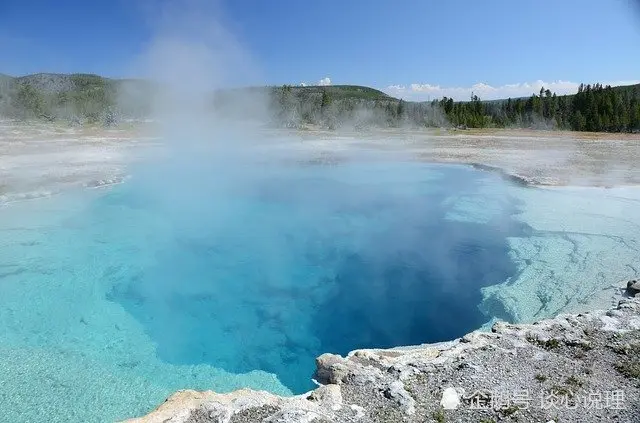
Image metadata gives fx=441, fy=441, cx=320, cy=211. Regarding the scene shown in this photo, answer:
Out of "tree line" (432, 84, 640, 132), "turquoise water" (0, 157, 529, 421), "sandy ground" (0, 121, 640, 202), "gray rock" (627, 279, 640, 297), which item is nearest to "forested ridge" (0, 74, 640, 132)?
"tree line" (432, 84, 640, 132)

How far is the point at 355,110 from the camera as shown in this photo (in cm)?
5572

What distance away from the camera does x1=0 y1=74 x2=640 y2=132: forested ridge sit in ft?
141

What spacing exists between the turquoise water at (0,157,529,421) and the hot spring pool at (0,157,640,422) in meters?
0.03

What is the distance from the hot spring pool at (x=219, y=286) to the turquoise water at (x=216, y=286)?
26 mm

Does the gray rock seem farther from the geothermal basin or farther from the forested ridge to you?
the forested ridge

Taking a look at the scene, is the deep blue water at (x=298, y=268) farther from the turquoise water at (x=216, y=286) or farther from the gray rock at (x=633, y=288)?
the gray rock at (x=633, y=288)

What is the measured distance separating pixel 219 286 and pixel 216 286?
0.17 ft

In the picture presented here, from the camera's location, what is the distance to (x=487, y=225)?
34.8ft

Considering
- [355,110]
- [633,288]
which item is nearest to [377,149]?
[633,288]

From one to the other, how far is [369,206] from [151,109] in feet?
161

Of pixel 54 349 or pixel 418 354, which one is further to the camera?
pixel 54 349

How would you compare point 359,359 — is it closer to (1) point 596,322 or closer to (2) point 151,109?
(1) point 596,322

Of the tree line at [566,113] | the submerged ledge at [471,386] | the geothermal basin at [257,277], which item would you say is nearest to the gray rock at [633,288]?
the geothermal basin at [257,277]

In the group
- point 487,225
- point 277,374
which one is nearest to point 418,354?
point 277,374
